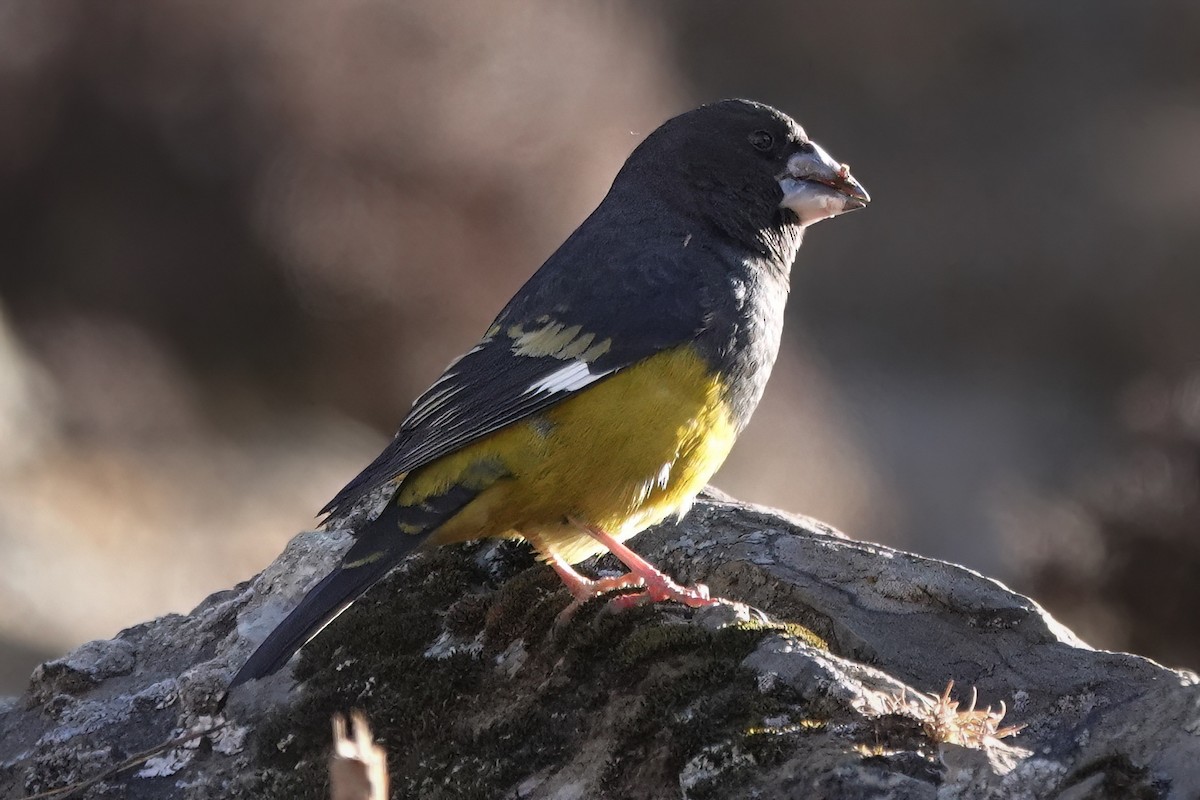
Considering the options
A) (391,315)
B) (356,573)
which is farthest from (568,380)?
(391,315)

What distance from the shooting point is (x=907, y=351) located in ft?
38.7

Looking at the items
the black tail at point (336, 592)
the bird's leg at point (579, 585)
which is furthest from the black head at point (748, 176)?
the black tail at point (336, 592)

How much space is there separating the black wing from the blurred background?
5018mm

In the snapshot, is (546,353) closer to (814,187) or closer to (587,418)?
(587,418)

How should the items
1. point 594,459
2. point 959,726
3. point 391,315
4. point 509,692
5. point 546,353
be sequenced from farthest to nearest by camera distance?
point 391,315, point 546,353, point 594,459, point 509,692, point 959,726

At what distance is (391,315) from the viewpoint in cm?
1069

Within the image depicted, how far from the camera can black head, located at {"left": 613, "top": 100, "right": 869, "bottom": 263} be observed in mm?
5016

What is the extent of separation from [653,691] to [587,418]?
1051 millimetres

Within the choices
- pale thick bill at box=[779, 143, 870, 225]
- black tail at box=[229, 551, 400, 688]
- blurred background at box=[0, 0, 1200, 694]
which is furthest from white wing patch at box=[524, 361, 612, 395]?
blurred background at box=[0, 0, 1200, 694]

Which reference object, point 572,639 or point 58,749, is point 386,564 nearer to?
point 572,639

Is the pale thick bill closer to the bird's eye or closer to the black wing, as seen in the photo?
the bird's eye

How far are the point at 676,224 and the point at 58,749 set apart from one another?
274cm

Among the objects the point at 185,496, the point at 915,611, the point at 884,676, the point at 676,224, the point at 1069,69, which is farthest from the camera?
the point at 1069,69

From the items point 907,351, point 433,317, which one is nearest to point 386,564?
point 433,317
